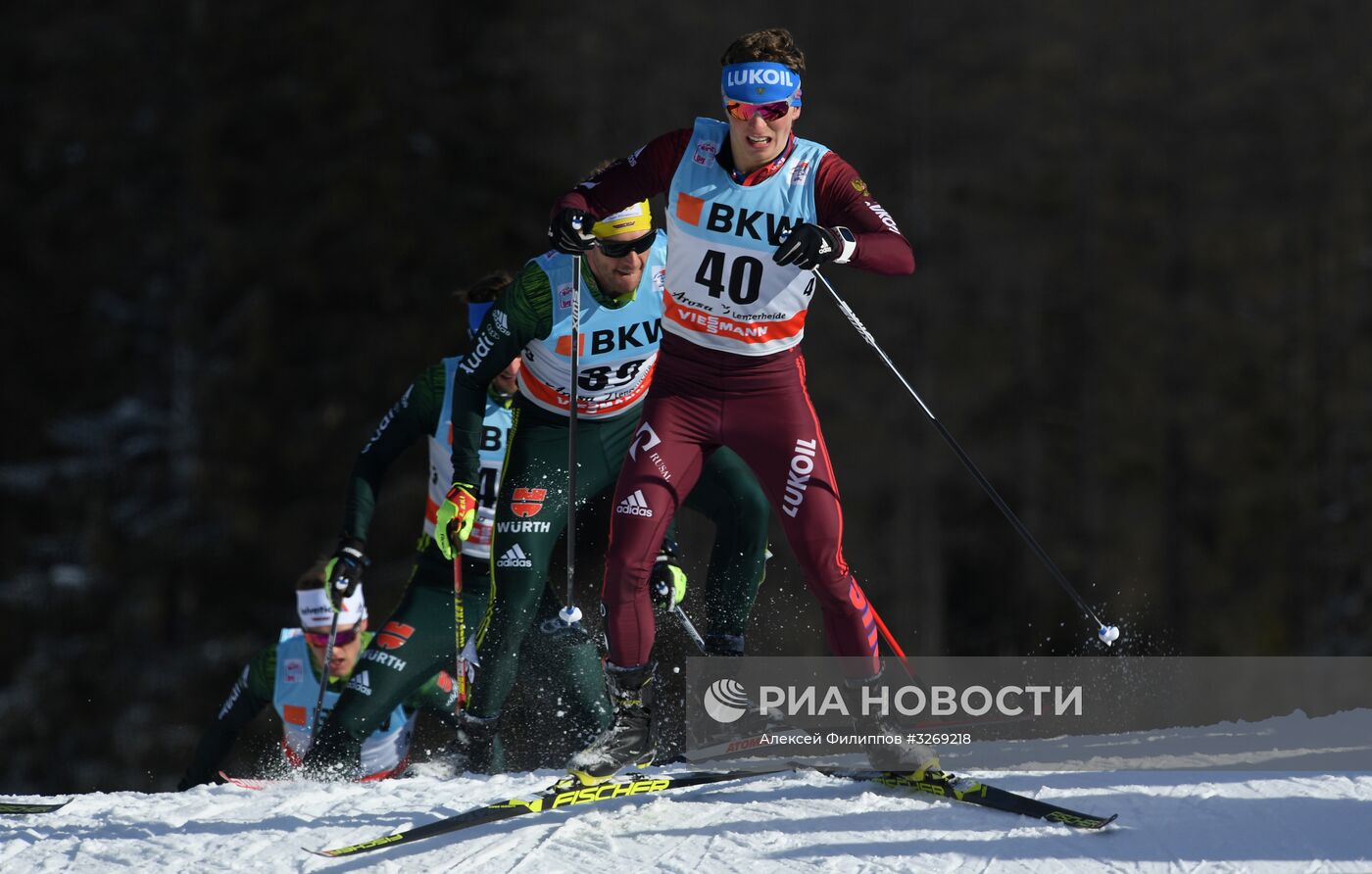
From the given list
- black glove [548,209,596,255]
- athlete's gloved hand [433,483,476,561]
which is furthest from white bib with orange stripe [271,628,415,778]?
black glove [548,209,596,255]

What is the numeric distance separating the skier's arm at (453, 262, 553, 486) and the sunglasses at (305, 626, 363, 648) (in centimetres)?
151

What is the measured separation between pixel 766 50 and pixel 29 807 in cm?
320

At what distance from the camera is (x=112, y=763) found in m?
13.9

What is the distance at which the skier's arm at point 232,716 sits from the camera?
19.1 feet

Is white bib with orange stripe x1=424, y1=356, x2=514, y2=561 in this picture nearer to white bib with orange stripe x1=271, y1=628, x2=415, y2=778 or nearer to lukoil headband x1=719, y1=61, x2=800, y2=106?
white bib with orange stripe x1=271, y1=628, x2=415, y2=778

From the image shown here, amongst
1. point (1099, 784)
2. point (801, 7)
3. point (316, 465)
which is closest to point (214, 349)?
point (316, 465)

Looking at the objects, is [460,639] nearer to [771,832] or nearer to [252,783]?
[252,783]

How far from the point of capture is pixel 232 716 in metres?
5.89

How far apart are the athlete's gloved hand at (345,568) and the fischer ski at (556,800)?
1.48 meters

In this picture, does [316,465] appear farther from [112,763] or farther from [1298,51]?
[1298,51]

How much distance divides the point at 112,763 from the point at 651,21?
8.64 m

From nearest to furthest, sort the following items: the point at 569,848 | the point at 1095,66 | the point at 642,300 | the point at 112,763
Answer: the point at 569,848, the point at 642,300, the point at 112,763, the point at 1095,66

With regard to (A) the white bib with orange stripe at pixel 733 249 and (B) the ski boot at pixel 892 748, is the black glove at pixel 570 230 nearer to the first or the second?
(A) the white bib with orange stripe at pixel 733 249

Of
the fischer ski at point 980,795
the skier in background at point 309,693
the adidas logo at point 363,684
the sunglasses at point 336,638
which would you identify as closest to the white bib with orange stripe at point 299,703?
the skier in background at point 309,693
